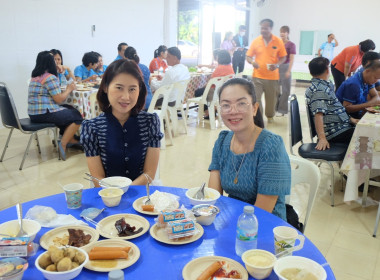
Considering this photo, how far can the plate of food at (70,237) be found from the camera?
105cm

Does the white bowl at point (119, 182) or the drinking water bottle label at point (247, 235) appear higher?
the drinking water bottle label at point (247, 235)

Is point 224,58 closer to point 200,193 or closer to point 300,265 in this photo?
Answer: point 200,193

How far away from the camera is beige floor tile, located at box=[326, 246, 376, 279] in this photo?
2.03 meters

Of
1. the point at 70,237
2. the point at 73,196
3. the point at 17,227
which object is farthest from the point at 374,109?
the point at 17,227

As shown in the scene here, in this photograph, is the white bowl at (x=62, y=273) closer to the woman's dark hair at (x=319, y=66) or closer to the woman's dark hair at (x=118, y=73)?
the woman's dark hair at (x=118, y=73)

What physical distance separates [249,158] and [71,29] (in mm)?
5439

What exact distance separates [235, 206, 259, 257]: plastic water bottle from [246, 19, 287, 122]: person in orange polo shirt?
4427 millimetres

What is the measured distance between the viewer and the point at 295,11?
37.2 ft

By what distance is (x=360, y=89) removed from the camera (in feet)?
10.6

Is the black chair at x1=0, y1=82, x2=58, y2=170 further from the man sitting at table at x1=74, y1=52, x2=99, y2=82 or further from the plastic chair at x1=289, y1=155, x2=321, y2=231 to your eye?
the plastic chair at x1=289, y1=155, x2=321, y2=231

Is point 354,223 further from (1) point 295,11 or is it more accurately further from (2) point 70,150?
(1) point 295,11

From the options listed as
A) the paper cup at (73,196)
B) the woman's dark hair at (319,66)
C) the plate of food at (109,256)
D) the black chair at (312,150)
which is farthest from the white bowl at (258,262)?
the woman's dark hair at (319,66)

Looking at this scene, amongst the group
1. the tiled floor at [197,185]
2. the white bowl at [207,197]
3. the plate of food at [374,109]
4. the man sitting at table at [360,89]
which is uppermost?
the man sitting at table at [360,89]

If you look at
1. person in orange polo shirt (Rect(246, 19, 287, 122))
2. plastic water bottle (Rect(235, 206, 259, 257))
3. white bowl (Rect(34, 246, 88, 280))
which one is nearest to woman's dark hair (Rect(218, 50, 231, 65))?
person in orange polo shirt (Rect(246, 19, 287, 122))
